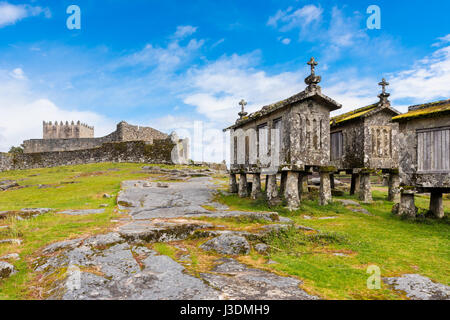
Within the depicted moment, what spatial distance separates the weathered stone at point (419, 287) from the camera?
5554 mm

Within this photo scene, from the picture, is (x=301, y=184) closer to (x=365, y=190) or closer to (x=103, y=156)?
(x=365, y=190)

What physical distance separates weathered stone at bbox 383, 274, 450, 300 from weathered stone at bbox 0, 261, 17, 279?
7.84 metres

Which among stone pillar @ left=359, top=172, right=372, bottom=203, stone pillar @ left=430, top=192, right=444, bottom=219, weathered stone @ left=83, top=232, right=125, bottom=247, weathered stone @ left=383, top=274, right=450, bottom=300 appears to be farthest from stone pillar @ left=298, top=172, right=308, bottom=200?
weathered stone @ left=83, top=232, right=125, bottom=247

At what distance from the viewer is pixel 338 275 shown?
6.55 meters

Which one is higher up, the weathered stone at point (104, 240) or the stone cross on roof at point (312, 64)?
the stone cross on roof at point (312, 64)

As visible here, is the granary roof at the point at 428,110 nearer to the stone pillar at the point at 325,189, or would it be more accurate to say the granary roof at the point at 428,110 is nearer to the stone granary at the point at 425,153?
the stone granary at the point at 425,153

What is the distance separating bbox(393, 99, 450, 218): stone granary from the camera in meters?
13.0

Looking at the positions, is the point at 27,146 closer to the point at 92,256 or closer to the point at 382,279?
the point at 92,256

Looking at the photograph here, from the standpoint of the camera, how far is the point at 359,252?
8.62m

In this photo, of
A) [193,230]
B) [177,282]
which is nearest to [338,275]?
[177,282]

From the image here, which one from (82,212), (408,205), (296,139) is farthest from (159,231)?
(408,205)

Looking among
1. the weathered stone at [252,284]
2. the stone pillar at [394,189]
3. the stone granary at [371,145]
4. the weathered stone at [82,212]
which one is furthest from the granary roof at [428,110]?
the weathered stone at [82,212]

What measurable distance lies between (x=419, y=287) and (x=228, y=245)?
4.43m

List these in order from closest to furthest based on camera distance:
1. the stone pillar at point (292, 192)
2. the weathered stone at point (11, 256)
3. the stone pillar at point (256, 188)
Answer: the weathered stone at point (11, 256)
the stone pillar at point (292, 192)
the stone pillar at point (256, 188)
